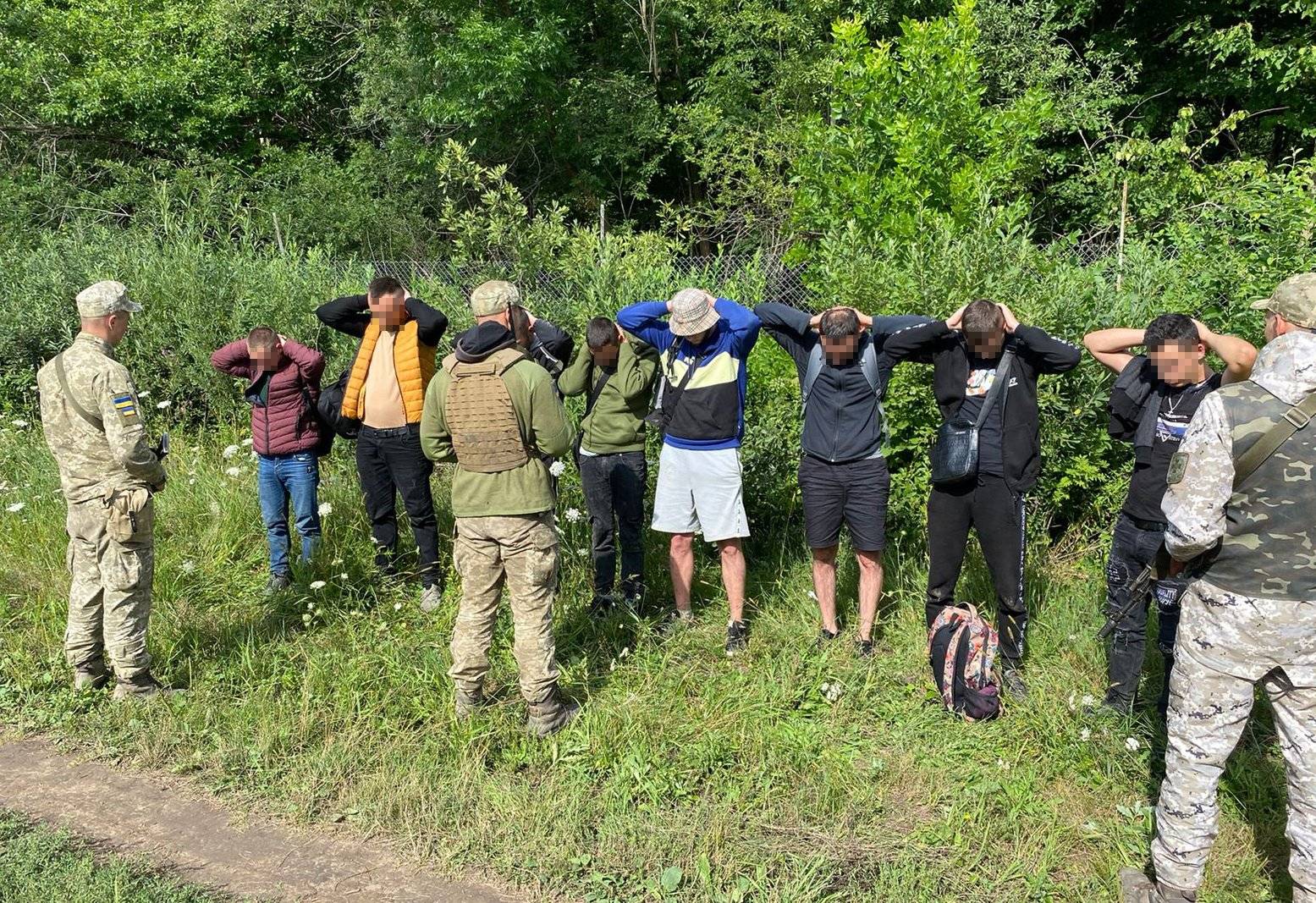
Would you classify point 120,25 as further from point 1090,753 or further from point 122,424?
point 1090,753

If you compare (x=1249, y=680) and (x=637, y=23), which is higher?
(x=637, y=23)

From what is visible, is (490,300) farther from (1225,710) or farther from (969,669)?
(1225,710)

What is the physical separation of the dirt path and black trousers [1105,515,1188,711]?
2810 millimetres

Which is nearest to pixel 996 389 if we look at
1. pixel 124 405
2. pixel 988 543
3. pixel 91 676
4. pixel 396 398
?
pixel 988 543

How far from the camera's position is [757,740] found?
4.51 m

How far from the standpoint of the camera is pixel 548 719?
15.1 ft

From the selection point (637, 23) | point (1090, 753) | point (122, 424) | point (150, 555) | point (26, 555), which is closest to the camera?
point (1090, 753)

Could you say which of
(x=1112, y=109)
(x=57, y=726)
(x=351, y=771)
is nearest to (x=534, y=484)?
(x=351, y=771)

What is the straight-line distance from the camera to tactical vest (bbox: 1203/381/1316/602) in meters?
3.02

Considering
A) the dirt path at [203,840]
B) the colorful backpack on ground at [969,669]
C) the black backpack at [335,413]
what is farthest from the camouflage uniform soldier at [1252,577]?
the black backpack at [335,413]

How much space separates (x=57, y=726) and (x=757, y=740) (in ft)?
11.0

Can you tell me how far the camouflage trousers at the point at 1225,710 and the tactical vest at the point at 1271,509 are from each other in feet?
0.23

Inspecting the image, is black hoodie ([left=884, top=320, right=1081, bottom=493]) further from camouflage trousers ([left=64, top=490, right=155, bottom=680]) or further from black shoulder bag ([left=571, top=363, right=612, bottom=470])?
camouflage trousers ([left=64, top=490, right=155, bottom=680])

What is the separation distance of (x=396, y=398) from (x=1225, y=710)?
431cm
